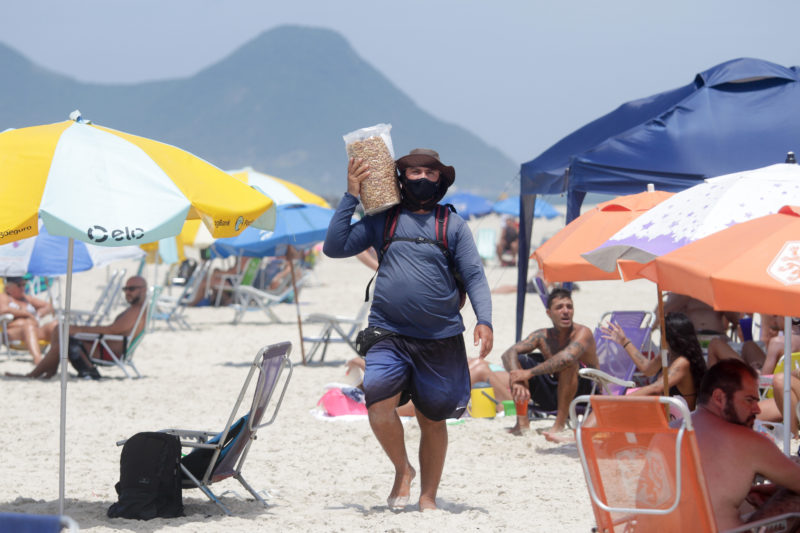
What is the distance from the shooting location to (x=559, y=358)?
6359 millimetres

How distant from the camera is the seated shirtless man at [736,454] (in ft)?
10.6

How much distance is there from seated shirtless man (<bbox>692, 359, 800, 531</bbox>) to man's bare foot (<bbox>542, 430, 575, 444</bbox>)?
9.51 ft

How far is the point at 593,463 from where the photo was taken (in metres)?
3.22

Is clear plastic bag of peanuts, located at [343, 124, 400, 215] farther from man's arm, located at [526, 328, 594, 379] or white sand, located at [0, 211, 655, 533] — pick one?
man's arm, located at [526, 328, 594, 379]

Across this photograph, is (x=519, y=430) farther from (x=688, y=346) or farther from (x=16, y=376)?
(x=16, y=376)

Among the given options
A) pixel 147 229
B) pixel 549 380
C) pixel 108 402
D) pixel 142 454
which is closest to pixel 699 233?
pixel 147 229

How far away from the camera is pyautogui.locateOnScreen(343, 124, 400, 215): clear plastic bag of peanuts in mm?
4293

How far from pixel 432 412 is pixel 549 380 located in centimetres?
268

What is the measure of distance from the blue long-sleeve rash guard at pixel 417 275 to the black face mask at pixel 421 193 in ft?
0.13

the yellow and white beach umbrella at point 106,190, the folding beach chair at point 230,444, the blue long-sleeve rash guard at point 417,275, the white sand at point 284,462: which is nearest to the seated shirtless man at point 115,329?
the white sand at point 284,462

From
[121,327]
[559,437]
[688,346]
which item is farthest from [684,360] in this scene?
[121,327]

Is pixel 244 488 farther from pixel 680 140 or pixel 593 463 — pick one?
pixel 680 140

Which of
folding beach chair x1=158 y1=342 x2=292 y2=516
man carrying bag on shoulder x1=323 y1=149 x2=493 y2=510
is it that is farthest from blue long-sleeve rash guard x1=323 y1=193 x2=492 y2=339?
folding beach chair x1=158 y1=342 x2=292 y2=516

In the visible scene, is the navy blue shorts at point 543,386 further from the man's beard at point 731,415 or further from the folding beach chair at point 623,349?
the man's beard at point 731,415
